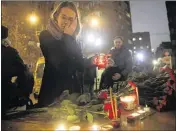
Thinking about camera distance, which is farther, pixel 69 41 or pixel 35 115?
pixel 69 41

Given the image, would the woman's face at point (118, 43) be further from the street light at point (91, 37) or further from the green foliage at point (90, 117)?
the green foliage at point (90, 117)

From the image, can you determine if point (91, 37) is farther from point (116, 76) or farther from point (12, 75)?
point (12, 75)

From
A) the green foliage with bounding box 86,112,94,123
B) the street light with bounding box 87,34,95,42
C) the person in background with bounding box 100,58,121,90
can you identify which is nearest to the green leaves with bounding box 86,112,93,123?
the green foliage with bounding box 86,112,94,123

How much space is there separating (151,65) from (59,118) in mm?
1048

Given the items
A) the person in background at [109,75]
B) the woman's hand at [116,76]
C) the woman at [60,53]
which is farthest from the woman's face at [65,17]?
the woman's hand at [116,76]

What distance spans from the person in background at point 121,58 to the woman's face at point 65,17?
0.48m

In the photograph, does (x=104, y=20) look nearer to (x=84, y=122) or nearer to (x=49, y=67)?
(x=49, y=67)

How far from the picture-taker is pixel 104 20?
2.09m

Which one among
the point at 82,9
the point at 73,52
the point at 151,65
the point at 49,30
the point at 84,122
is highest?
the point at 82,9

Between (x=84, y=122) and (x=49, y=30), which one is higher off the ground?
(x=49, y=30)

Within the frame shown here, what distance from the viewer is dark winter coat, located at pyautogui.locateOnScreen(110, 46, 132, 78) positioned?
6.78ft

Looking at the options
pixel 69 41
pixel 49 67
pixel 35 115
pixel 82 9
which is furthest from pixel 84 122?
pixel 82 9

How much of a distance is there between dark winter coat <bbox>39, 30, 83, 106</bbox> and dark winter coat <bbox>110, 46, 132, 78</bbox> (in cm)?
41

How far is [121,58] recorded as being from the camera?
208cm
